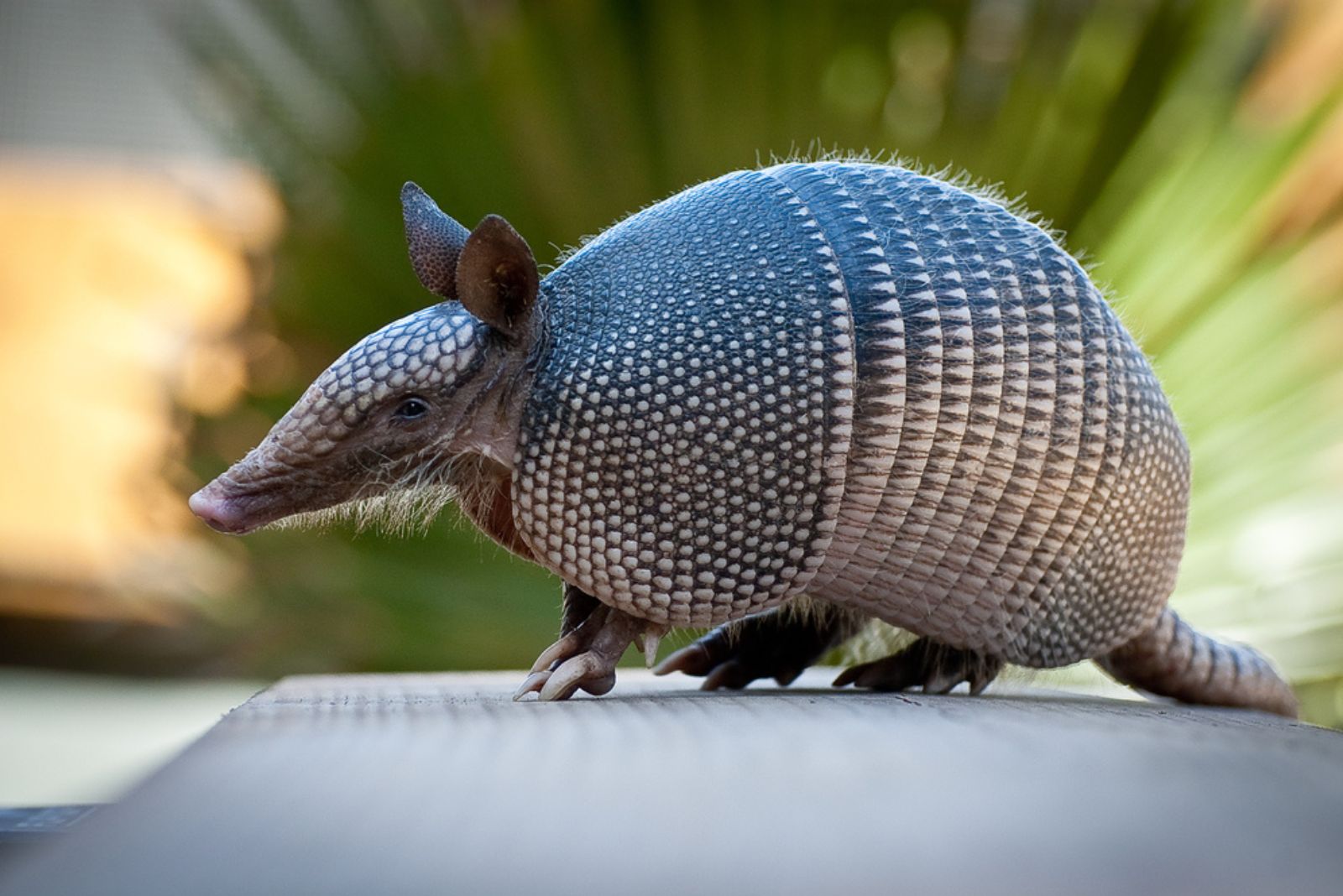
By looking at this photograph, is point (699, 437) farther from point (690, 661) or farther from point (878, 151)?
point (878, 151)

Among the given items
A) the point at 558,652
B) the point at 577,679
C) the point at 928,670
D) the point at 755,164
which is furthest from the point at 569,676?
the point at 755,164

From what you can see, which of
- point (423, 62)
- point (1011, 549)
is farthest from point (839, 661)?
point (423, 62)

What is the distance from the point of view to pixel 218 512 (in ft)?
7.73

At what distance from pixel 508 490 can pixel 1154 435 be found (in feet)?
4.61

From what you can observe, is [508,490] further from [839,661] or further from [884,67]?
[884,67]

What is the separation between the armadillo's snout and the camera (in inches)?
92.7

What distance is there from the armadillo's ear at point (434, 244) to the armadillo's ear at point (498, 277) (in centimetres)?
9

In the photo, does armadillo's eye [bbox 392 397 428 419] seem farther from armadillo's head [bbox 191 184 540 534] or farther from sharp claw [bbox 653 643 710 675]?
sharp claw [bbox 653 643 710 675]

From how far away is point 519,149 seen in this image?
5039 mm

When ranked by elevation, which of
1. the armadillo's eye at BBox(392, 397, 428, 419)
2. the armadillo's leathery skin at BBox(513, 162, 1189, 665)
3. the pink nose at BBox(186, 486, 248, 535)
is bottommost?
the pink nose at BBox(186, 486, 248, 535)

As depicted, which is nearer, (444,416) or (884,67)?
(444,416)

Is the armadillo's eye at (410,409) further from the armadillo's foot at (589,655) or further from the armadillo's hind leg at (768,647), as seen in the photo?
the armadillo's hind leg at (768,647)

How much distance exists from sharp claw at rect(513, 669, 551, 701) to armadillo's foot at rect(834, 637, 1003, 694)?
870mm

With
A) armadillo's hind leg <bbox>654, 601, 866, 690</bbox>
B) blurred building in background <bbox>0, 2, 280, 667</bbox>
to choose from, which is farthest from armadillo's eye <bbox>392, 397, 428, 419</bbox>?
blurred building in background <bbox>0, 2, 280, 667</bbox>
